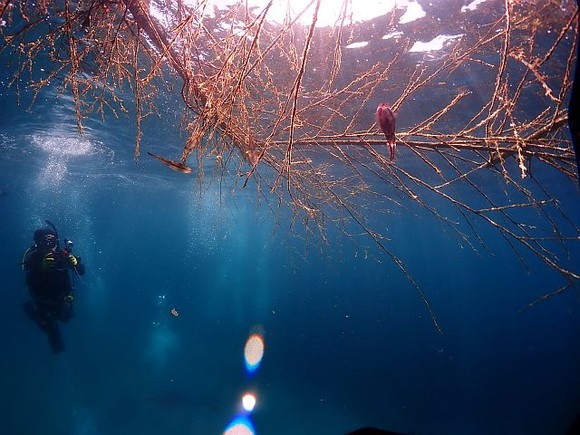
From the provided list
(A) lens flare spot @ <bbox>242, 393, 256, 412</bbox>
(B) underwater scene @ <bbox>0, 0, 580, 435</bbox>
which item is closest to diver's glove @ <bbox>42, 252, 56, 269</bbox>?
(B) underwater scene @ <bbox>0, 0, 580, 435</bbox>

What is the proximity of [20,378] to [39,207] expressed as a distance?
4869 cm

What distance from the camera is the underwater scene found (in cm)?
305

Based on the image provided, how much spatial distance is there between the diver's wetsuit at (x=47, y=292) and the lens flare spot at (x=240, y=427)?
29.7 ft

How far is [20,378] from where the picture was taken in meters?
26.4

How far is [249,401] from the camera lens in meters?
19.2

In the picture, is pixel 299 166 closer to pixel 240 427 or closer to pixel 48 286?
pixel 48 286

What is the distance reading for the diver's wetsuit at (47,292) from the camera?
38.2ft

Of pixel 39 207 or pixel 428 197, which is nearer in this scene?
pixel 428 197

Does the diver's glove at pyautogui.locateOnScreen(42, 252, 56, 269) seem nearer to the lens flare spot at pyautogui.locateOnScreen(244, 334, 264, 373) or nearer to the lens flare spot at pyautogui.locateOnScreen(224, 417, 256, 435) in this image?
the lens flare spot at pyautogui.locateOnScreen(224, 417, 256, 435)

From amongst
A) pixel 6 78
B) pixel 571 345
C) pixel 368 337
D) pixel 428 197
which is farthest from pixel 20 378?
pixel 571 345

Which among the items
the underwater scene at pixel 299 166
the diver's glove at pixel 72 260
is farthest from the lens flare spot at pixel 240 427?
the diver's glove at pixel 72 260

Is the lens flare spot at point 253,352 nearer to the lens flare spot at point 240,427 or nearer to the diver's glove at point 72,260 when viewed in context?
the lens flare spot at point 240,427

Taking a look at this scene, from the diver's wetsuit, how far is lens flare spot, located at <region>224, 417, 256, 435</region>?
356 inches

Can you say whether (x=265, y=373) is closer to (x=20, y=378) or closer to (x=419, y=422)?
(x=419, y=422)
